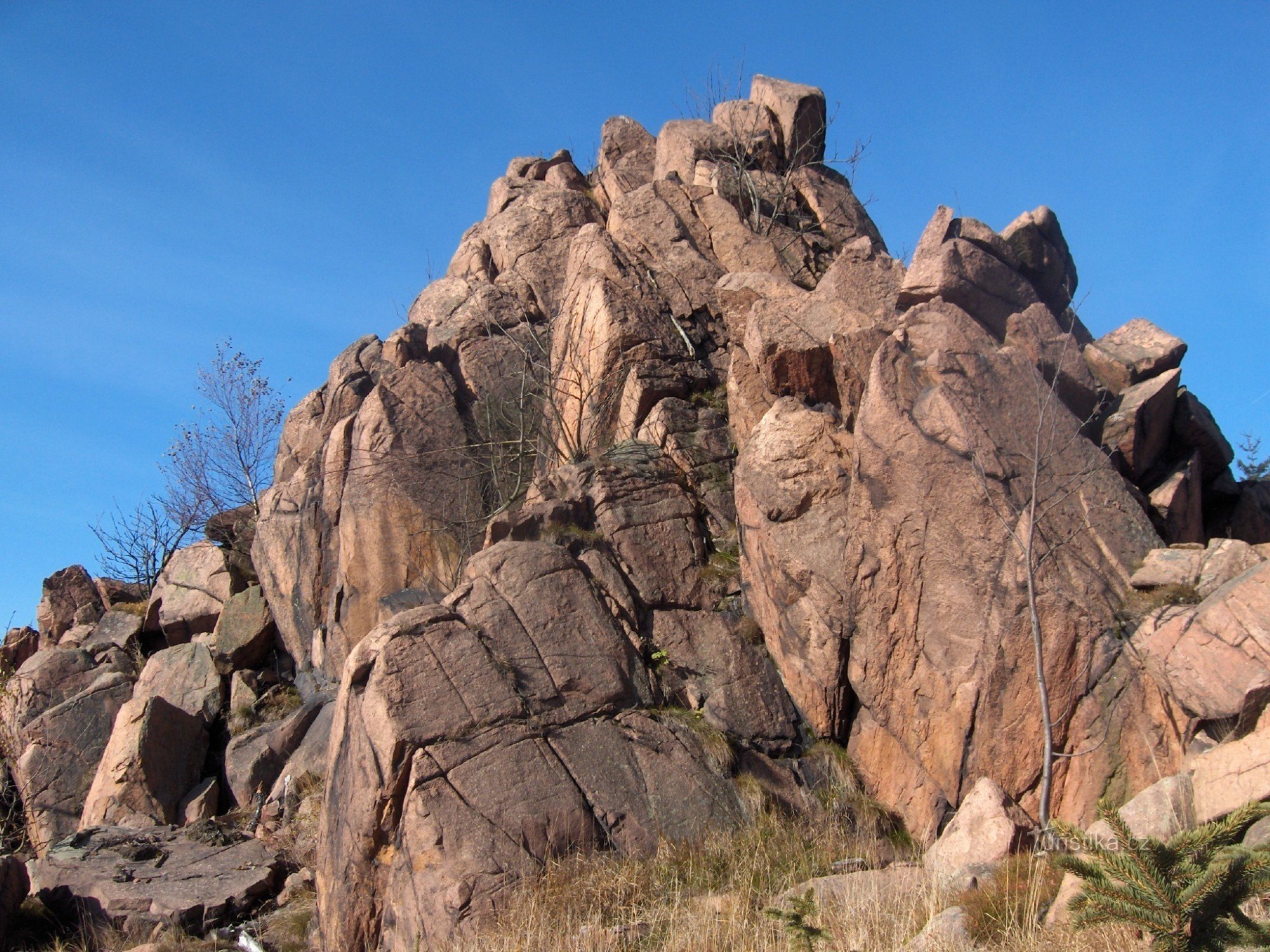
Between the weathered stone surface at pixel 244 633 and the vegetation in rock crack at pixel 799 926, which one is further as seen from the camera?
the weathered stone surface at pixel 244 633

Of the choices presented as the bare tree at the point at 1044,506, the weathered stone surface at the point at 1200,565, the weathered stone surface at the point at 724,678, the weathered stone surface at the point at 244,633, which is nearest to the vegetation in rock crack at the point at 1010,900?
the bare tree at the point at 1044,506

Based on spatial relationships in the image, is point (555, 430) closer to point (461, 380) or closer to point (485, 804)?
point (461, 380)

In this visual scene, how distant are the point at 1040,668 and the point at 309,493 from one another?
14.5 metres

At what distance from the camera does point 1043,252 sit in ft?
52.1

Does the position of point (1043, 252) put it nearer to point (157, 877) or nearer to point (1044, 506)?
point (1044, 506)

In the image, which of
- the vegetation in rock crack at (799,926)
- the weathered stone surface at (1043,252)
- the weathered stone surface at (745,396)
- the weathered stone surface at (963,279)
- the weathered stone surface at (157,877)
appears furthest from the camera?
the weathered stone surface at (1043,252)

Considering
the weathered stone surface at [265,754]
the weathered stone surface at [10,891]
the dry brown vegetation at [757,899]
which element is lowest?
the dry brown vegetation at [757,899]

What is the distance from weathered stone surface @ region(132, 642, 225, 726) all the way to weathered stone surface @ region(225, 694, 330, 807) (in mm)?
1611

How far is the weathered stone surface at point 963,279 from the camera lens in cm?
1380

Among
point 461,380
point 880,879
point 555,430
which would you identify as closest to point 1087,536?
point 880,879

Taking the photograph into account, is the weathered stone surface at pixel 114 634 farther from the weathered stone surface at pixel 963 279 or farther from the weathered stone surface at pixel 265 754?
the weathered stone surface at pixel 963 279

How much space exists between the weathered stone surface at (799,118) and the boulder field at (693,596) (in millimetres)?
1249

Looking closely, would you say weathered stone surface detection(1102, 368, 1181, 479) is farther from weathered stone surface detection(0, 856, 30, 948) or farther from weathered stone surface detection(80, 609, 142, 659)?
weathered stone surface detection(80, 609, 142, 659)

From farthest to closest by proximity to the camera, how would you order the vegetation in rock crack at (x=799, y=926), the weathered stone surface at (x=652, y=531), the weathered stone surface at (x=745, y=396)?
the weathered stone surface at (x=745, y=396) < the weathered stone surface at (x=652, y=531) < the vegetation in rock crack at (x=799, y=926)
